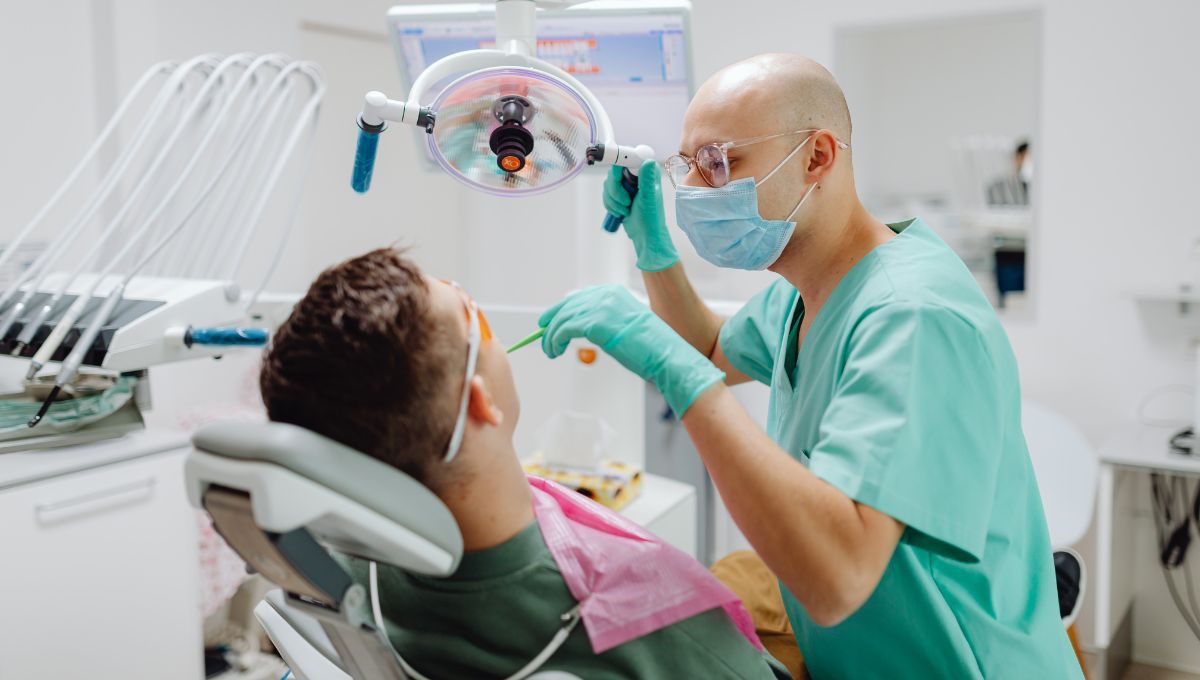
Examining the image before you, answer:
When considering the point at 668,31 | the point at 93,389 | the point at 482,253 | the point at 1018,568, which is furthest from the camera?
the point at 482,253

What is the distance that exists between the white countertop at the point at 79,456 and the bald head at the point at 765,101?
1.28 metres

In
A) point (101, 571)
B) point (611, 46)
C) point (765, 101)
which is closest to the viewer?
point (765, 101)

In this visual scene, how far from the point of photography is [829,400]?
115 cm

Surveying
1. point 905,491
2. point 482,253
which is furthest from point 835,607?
point 482,253

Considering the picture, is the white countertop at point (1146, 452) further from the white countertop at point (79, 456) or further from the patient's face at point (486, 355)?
the white countertop at point (79, 456)

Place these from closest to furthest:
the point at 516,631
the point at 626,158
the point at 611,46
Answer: the point at 516,631 < the point at 626,158 < the point at 611,46

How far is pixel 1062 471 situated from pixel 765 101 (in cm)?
190

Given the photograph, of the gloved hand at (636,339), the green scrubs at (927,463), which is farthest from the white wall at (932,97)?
the gloved hand at (636,339)

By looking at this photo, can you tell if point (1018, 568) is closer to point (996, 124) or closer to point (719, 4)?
point (719, 4)

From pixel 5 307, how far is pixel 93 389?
0.22m

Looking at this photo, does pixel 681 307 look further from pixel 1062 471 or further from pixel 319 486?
pixel 1062 471

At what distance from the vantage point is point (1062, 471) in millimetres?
2607

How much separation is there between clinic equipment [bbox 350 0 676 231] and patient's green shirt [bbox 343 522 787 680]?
0.51 metres

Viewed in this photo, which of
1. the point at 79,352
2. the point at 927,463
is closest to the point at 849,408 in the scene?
the point at 927,463
